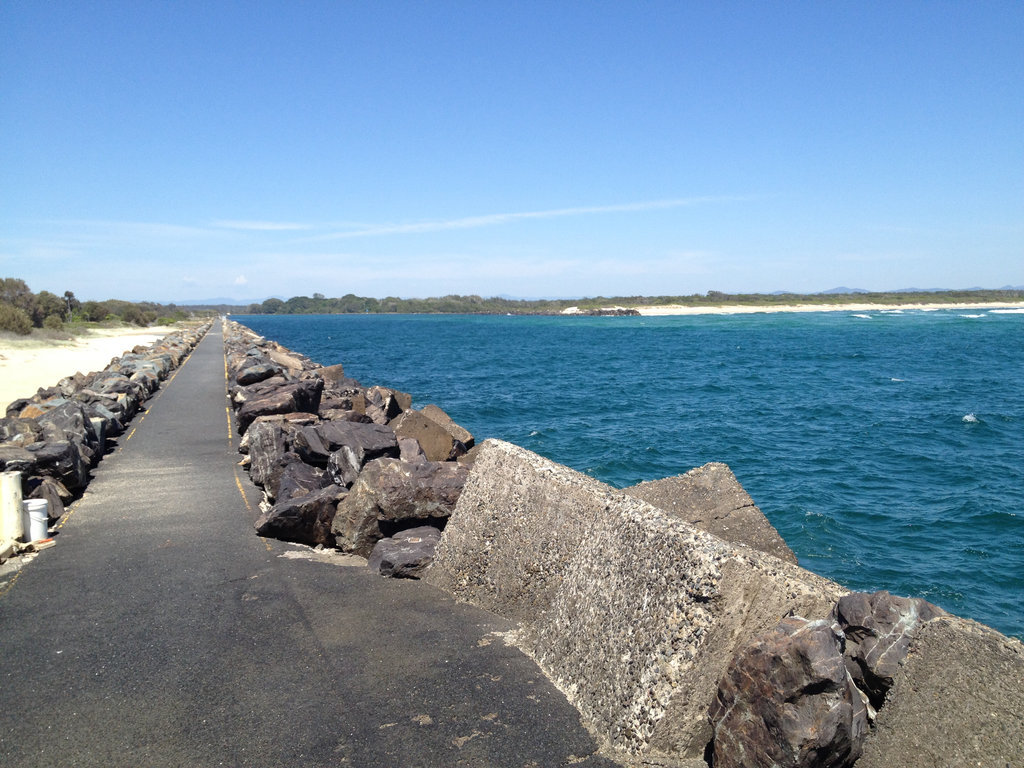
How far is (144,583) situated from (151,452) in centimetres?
685

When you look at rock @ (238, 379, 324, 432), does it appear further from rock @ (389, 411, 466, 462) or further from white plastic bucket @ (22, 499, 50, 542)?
white plastic bucket @ (22, 499, 50, 542)

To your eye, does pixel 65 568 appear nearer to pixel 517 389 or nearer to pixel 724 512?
pixel 724 512

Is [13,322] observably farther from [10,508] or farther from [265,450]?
[10,508]

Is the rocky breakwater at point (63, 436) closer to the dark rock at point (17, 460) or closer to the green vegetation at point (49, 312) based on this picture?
the dark rock at point (17, 460)

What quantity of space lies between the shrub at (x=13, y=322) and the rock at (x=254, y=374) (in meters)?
36.6

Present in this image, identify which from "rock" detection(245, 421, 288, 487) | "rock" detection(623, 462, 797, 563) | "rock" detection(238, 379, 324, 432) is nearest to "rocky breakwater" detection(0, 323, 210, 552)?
"rock" detection(245, 421, 288, 487)

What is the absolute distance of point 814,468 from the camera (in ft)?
57.1

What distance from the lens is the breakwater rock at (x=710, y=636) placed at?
3338mm

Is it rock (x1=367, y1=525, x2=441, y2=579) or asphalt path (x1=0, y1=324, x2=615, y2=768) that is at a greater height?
rock (x1=367, y1=525, x2=441, y2=579)

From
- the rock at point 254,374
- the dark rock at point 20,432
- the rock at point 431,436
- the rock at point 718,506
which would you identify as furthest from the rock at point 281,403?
the rock at point 718,506

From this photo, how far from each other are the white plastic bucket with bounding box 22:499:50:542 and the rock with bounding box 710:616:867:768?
24.6 feet

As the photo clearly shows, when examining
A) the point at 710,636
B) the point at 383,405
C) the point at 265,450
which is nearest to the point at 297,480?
the point at 265,450

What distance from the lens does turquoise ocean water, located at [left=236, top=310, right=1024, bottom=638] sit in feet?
37.2

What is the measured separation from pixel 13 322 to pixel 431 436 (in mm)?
47053
